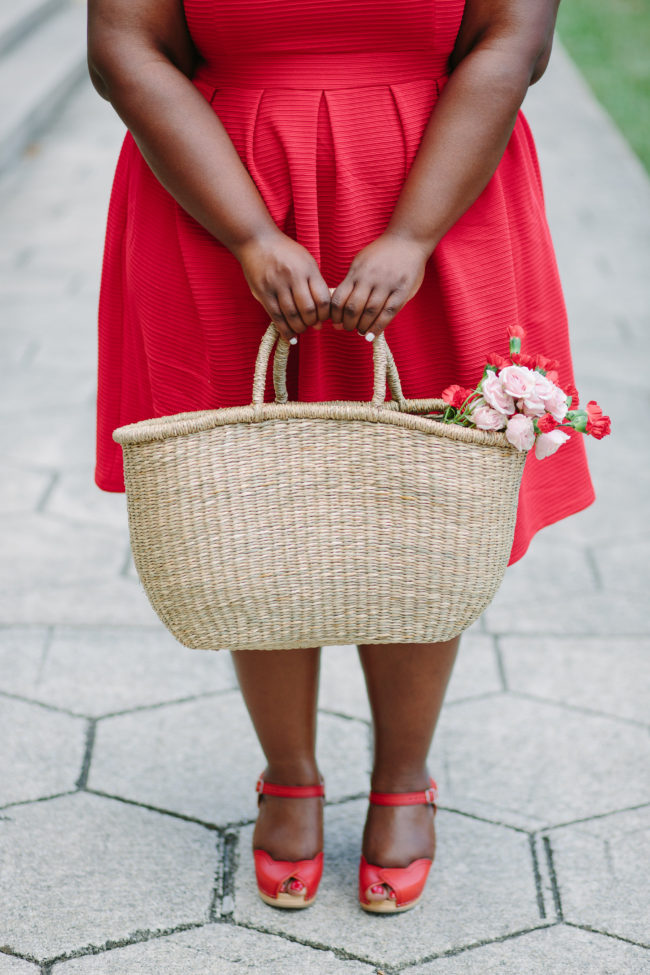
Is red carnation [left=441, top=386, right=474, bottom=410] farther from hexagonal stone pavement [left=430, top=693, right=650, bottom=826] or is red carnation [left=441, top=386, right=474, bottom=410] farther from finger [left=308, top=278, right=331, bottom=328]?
hexagonal stone pavement [left=430, top=693, right=650, bottom=826]

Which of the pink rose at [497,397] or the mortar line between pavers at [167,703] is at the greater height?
the pink rose at [497,397]

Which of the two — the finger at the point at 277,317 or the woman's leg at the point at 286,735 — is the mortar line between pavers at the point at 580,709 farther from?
the finger at the point at 277,317

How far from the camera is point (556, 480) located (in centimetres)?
170

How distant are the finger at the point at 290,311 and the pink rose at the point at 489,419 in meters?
0.24

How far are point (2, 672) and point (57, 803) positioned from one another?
1.47 ft

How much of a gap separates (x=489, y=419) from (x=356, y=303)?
213mm

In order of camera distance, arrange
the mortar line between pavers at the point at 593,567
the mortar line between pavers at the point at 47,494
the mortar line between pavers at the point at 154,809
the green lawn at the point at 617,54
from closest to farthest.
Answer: the mortar line between pavers at the point at 154,809 < the mortar line between pavers at the point at 593,567 < the mortar line between pavers at the point at 47,494 < the green lawn at the point at 617,54

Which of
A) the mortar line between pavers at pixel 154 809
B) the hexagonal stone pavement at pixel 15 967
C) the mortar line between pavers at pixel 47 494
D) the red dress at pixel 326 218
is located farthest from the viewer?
the mortar line between pavers at pixel 47 494

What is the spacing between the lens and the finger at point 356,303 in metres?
1.29

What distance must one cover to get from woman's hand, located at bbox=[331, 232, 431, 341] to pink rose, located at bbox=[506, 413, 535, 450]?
20cm

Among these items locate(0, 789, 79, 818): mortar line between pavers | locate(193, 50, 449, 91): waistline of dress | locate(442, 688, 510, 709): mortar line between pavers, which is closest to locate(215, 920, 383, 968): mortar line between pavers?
locate(0, 789, 79, 818): mortar line between pavers

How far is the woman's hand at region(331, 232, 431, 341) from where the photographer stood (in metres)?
1.29

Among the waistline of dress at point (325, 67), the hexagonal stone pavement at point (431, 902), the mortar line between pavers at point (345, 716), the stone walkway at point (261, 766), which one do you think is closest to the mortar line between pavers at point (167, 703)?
the stone walkway at point (261, 766)

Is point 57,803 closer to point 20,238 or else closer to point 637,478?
point 637,478
